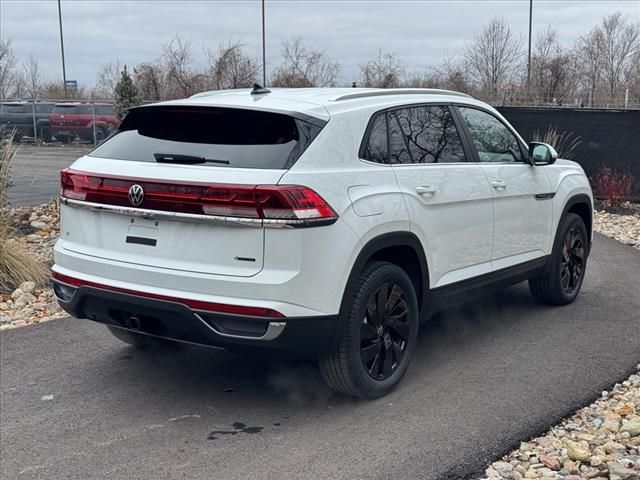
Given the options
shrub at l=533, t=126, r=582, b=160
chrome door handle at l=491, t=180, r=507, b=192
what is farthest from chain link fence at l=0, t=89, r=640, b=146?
chrome door handle at l=491, t=180, r=507, b=192

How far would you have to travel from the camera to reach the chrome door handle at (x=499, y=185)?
5.61 m

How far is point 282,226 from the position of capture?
3.93m

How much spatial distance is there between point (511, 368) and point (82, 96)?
3528 cm

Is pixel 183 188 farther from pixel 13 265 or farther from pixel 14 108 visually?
pixel 14 108

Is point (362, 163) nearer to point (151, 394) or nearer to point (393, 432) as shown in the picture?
point (393, 432)

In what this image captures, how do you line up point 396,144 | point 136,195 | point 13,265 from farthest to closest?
point 13,265 < point 396,144 < point 136,195

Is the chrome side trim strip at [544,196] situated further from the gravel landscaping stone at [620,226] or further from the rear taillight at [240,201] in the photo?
the gravel landscaping stone at [620,226]

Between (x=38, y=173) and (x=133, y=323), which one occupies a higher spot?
(x=133, y=323)

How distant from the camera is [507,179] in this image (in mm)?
5797

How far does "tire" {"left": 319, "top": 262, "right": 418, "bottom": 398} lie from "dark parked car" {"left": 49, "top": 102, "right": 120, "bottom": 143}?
24.9 metres

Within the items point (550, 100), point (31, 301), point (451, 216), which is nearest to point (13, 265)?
point (31, 301)

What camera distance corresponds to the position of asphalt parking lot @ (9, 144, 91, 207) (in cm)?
1363

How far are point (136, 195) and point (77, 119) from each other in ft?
83.8

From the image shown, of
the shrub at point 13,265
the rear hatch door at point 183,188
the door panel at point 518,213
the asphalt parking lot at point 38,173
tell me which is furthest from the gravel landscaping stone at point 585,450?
the asphalt parking lot at point 38,173
